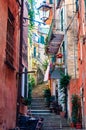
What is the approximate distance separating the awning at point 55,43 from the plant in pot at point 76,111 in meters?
6.01

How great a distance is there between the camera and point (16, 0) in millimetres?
12578

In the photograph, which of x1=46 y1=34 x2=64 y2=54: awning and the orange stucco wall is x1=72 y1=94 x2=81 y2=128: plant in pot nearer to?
the orange stucco wall

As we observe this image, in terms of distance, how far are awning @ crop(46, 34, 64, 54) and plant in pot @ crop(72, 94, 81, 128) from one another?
601 cm

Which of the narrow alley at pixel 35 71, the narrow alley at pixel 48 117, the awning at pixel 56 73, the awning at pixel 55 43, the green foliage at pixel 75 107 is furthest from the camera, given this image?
the awning at pixel 55 43

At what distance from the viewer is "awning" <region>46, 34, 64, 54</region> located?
21109 mm

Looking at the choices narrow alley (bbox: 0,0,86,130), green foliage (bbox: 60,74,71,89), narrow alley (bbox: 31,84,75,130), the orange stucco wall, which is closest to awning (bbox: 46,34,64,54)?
narrow alley (bbox: 0,0,86,130)

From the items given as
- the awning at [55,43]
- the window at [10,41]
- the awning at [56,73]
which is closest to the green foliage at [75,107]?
the awning at [56,73]

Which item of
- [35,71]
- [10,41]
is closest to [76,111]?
[35,71]

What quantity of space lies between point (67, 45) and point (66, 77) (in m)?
2.40

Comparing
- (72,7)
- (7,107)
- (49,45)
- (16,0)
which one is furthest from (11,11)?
(49,45)

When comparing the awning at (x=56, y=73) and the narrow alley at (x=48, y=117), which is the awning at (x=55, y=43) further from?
the narrow alley at (x=48, y=117)

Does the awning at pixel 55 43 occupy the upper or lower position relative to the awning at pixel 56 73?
upper

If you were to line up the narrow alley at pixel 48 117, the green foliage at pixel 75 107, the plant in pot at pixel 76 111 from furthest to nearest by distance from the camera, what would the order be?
the narrow alley at pixel 48 117
the green foliage at pixel 75 107
the plant in pot at pixel 76 111

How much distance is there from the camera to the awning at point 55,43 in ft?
69.3
